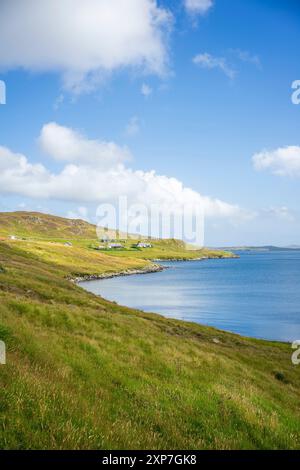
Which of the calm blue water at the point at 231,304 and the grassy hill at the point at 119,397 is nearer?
the grassy hill at the point at 119,397

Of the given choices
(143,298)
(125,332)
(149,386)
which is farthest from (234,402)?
(143,298)

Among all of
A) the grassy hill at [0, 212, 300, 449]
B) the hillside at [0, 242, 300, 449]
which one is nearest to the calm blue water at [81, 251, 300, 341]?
the grassy hill at [0, 212, 300, 449]

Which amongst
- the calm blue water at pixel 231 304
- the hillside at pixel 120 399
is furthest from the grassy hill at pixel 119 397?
the calm blue water at pixel 231 304

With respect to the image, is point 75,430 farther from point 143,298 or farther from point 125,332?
point 143,298

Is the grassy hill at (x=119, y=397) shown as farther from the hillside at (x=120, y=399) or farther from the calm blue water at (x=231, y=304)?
the calm blue water at (x=231, y=304)

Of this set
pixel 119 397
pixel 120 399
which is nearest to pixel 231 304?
pixel 119 397

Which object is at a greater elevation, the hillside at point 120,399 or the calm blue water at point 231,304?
the hillside at point 120,399

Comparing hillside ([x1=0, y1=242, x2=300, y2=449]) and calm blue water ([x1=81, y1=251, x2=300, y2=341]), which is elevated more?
hillside ([x1=0, y1=242, x2=300, y2=449])

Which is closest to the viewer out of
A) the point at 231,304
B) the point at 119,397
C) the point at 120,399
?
the point at 120,399

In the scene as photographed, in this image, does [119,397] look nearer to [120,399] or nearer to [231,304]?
[120,399]

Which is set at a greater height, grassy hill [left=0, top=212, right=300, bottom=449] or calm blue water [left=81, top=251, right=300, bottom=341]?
grassy hill [left=0, top=212, right=300, bottom=449]

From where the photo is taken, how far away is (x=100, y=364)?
15594 mm

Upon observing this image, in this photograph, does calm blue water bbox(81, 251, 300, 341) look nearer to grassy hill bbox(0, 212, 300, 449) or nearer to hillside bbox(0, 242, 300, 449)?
grassy hill bbox(0, 212, 300, 449)

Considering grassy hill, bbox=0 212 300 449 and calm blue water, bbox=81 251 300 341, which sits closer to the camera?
grassy hill, bbox=0 212 300 449
